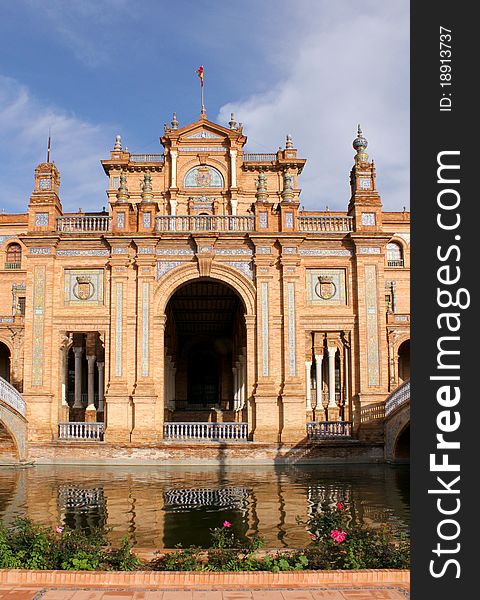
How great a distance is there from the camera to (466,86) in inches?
203

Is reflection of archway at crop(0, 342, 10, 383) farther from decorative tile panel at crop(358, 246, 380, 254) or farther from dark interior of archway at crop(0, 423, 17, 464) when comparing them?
decorative tile panel at crop(358, 246, 380, 254)

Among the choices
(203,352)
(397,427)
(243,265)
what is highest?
(243,265)

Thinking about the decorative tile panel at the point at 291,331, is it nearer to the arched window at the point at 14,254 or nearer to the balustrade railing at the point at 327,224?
the balustrade railing at the point at 327,224

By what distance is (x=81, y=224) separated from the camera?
25094 mm

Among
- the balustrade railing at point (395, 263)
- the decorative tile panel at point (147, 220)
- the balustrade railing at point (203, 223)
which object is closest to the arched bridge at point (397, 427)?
the balustrade railing at point (203, 223)

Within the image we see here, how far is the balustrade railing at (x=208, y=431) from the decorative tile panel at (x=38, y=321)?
15.9 ft

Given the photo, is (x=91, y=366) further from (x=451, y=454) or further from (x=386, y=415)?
(x=451, y=454)

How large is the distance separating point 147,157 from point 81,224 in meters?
13.1

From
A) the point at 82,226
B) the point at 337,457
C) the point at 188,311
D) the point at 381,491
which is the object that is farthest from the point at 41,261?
the point at 381,491

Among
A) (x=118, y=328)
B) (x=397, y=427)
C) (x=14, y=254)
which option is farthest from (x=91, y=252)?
(x=14, y=254)

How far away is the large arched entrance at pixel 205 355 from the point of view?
30953mm

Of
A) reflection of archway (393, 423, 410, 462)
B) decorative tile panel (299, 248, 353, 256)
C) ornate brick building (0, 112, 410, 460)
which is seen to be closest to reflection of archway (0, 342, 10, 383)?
ornate brick building (0, 112, 410, 460)

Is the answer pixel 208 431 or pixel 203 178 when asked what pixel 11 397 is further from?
pixel 203 178

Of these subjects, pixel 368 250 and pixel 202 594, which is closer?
pixel 202 594
